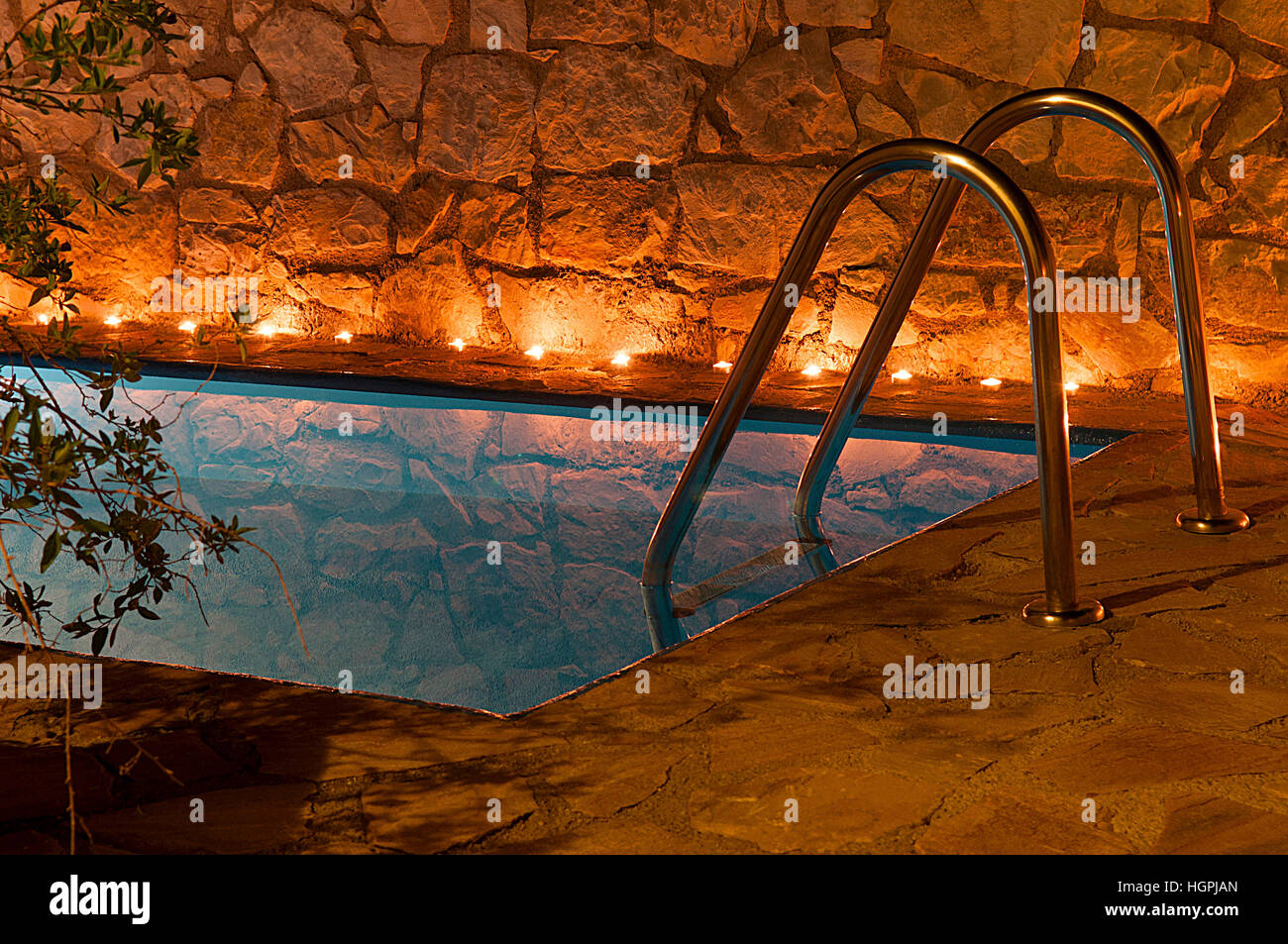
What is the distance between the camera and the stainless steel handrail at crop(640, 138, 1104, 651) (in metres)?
1.61

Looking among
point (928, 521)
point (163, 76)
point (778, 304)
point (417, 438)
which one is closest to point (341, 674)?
point (778, 304)

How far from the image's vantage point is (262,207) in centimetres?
483

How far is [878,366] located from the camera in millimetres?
2336

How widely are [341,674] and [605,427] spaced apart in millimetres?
1685

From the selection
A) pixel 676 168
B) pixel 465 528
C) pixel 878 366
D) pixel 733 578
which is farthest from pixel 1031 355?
pixel 676 168

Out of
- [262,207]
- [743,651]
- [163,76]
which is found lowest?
[743,651]

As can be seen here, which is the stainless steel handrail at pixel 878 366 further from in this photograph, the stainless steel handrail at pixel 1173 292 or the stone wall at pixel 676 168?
the stone wall at pixel 676 168

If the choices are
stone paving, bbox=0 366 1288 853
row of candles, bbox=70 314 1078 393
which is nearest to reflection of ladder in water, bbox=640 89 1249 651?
stone paving, bbox=0 366 1288 853

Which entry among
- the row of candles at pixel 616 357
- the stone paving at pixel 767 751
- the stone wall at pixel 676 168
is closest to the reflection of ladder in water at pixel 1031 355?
the stone paving at pixel 767 751

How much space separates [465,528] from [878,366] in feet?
3.40

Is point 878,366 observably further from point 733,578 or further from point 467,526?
point 467,526
